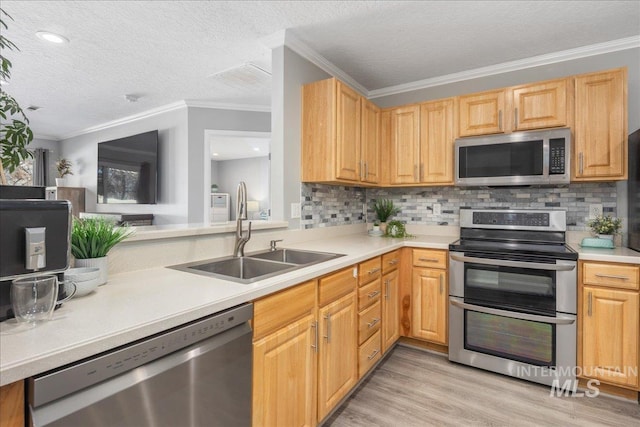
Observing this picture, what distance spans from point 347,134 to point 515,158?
131 centimetres

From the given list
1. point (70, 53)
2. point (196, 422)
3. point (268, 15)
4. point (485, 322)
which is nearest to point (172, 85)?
point (70, 53)

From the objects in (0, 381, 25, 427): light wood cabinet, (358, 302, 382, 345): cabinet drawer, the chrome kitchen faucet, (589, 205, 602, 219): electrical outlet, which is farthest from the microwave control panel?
(0, 381, 25, 427): light wood cabinet

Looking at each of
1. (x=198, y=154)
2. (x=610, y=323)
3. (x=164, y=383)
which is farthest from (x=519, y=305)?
(x=198, y=154)

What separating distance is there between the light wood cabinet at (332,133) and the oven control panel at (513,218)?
1101 millimetres

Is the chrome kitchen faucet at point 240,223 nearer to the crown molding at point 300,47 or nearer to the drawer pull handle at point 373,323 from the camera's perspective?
the drawer pull handle at point 373,323

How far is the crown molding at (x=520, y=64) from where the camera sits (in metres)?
2.45

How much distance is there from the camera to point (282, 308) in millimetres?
1340

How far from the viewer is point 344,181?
2.53 meters

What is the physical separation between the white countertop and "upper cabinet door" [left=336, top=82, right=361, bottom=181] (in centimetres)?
107

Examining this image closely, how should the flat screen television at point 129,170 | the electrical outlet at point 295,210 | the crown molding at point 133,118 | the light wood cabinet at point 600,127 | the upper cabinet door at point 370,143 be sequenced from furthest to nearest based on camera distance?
the flat screen television at point 129,170
the crown molding at point 133,118
the upper cabinet door at point 370,143
the electrical outlet at point 295,210
the light wood cabinet at point 600,127

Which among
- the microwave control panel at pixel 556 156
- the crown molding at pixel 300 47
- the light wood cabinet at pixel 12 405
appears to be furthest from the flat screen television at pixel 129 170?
the microwave control panel at pixel 556 156

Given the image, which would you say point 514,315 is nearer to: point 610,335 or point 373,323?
point 610,335

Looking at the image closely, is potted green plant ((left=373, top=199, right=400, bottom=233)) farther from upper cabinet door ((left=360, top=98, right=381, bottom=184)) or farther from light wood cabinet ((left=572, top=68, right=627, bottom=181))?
light wood cabinet ((left=572, top=68, right=627, bottom=181))

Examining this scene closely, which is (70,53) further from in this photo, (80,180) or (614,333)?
(614,333)
